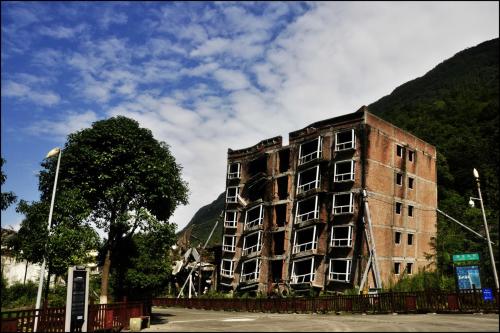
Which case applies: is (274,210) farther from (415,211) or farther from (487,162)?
(487,162)

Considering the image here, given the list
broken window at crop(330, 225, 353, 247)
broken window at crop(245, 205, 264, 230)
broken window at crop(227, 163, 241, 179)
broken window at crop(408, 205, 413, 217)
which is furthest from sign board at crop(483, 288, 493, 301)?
broken window at crop(227, 163, 241, 179)

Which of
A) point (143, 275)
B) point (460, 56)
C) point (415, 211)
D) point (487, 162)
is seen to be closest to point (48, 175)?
point (143, 275)

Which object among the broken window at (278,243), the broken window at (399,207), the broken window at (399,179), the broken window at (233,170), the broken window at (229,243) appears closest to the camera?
the broken window at (399,207)

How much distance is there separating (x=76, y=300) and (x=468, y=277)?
1989cm

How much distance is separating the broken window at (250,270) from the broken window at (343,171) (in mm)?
13026

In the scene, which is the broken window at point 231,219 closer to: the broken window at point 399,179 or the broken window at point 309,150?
the broken window at point 309,150

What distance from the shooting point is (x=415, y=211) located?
45688 millimetres

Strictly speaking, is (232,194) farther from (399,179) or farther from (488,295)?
(488,295)

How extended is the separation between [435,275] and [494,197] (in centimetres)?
1882

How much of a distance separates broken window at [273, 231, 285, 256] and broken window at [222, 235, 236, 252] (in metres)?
6.67

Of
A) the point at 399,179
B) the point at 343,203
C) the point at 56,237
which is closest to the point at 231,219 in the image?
the point at 343,203

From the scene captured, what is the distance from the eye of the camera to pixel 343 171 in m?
43.1

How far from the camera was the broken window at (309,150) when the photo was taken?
4512 centimetres

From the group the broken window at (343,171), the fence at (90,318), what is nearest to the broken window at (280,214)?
the broken window at (343,171)
